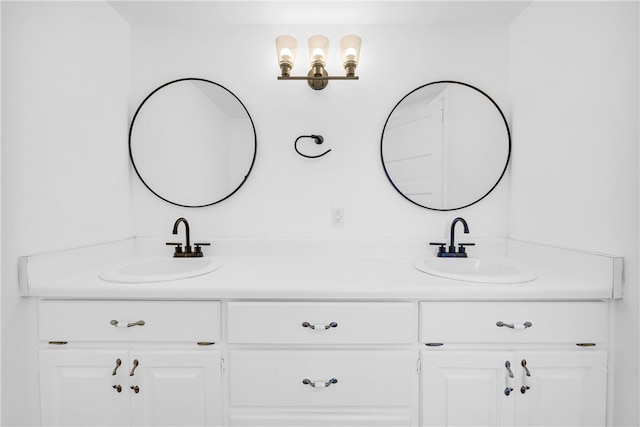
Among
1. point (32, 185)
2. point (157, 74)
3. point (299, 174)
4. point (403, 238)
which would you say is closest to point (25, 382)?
point (32, 185)

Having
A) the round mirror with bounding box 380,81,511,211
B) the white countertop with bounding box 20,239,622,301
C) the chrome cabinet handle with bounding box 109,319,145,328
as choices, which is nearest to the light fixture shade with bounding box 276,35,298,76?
the round mirror with bounding box 380,81,511,211

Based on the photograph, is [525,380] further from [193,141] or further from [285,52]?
[193,141]

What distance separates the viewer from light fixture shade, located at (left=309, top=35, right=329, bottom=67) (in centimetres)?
147

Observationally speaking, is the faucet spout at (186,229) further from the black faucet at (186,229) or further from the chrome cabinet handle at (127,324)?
the chrome cabinet handle at (127,324)

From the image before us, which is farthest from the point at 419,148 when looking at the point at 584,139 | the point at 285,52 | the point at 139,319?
the point at 139,319

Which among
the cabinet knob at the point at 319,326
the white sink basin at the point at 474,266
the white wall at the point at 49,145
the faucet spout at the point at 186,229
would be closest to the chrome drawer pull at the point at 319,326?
the cabinet knob at the point at 319,326

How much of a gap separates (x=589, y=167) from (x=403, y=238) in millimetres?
826

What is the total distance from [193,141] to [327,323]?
3.92 ft

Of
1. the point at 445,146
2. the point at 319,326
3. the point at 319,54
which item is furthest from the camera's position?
the point at 445,146

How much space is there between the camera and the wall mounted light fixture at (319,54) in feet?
4.83

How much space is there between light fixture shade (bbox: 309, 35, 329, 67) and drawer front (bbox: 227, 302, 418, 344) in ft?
3.78

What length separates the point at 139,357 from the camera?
1085 mm

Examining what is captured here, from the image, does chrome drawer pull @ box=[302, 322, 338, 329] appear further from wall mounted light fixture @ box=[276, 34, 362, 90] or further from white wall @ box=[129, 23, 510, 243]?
wall mounted light fixture @ box=[276, 34, 362, 90]

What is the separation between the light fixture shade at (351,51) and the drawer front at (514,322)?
1145mm
